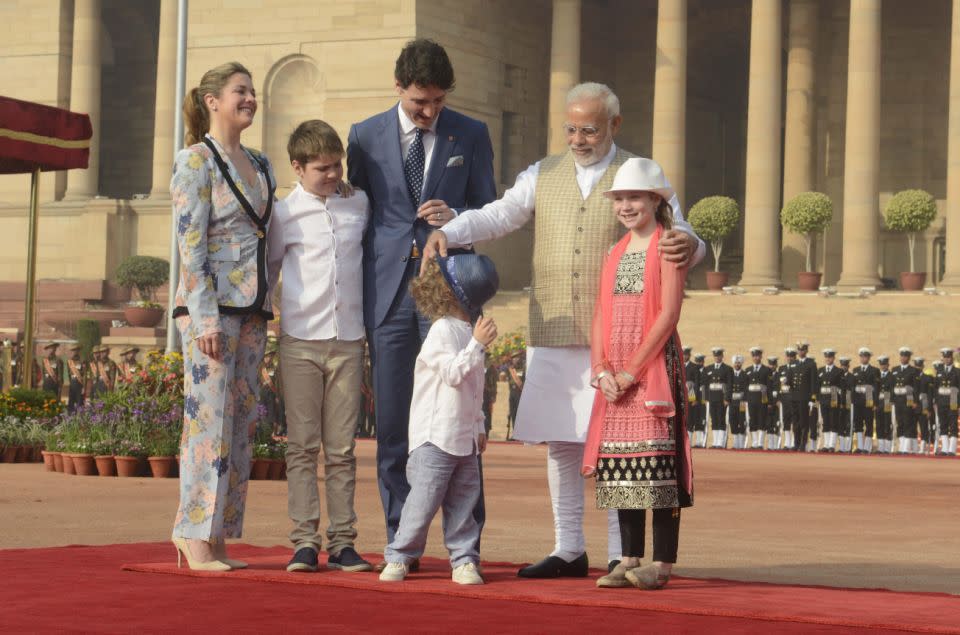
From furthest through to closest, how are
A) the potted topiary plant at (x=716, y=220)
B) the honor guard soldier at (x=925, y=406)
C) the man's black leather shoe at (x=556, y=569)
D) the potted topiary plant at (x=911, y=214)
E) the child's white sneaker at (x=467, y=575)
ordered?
the potted topiary plant at (x=716, y=220)
the potted topiary plant at (x=911, y=214)
the honor guard soldier at (x=925, y=406)
the man's black leather shoe at (x=556, y=569)
the child's white sneaker at (x=467, y=575)

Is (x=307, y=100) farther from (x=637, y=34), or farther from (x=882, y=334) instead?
(x=882, y=334)

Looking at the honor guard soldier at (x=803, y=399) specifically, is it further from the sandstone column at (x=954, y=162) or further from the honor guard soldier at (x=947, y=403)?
the sandstone column at (x=954, y=162)

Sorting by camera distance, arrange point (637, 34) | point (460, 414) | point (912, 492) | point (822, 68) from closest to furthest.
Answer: point (460, 414) < point (912, 492) < point (822, 68) < point (637, 34)

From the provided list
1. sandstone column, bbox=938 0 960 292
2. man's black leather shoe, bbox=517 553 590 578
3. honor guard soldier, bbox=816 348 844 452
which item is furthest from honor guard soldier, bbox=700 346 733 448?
man's black leather shoe, bbox=517 553 590 578

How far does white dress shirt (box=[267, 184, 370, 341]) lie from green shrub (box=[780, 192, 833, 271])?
36619 mm

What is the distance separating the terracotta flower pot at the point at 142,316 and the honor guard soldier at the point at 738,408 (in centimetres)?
1628

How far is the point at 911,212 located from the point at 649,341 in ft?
121

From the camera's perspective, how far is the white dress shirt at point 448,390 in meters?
9.00

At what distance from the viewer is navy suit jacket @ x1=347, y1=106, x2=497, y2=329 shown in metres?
9.55

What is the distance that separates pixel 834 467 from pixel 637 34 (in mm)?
33890

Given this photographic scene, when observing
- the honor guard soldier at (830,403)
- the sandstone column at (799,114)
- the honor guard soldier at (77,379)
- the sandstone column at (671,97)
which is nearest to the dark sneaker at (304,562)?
the honor guard soldier at (830,403)

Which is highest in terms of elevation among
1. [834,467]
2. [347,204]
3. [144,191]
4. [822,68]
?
[822,68]

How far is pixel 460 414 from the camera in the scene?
29.9 feet

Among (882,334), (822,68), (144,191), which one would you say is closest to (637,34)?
(822,68)
